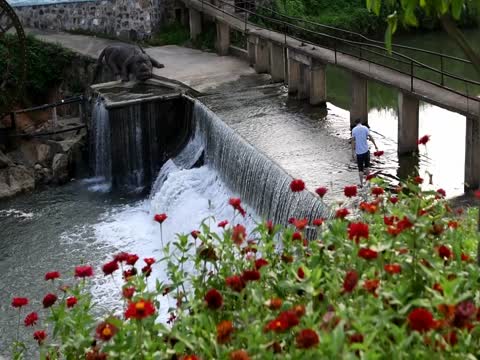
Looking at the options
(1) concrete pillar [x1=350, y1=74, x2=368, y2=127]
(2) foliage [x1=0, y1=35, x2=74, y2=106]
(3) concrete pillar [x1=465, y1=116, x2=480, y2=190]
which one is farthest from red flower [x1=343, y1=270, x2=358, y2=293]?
(2) foliage [x1=0, y1=35, x2=74, y2=106]

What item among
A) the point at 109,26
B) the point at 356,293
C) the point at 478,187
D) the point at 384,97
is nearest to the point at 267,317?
the point at 356,293

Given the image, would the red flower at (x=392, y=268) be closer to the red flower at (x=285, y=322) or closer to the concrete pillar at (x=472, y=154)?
the red flower at (x=285, y=322)

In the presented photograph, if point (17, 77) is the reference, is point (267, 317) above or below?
above

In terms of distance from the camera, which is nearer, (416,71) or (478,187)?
(478,187)

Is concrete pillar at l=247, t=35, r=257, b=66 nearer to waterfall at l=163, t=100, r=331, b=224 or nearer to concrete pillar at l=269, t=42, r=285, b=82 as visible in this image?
concrete pillar at l=269, t=42, r=285, b=82

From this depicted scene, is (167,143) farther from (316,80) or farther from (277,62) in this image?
(316,80)

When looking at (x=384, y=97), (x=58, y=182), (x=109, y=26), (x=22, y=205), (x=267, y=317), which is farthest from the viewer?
(x=109, y=26)

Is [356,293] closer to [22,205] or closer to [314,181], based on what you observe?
[314,181]

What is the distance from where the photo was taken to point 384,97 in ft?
63.2

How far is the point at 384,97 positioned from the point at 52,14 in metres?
9.10

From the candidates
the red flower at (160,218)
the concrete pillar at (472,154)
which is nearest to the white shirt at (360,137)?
the concrete pillar at (472,154)

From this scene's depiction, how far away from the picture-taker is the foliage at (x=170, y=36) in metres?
22.2

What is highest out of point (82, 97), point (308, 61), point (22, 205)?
point (308, 61)

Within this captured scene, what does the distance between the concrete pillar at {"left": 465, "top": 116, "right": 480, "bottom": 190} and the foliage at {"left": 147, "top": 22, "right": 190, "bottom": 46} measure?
12.4m
